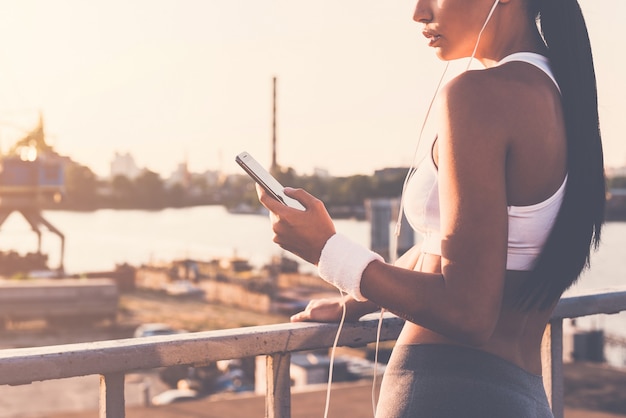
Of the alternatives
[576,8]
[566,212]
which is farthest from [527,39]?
[566,212]

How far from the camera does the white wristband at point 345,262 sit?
3.81 feet

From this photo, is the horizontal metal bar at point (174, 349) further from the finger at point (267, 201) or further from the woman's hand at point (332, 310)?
the finger at point (267, 201)

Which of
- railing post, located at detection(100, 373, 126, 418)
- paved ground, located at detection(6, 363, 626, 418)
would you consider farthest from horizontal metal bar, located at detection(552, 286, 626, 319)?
paved ground, located at detection(6, 363, 626, 418)

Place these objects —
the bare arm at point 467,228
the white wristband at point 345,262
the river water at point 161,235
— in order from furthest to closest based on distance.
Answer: the river water at point 161,235
the white wristband at point 345,262
the bare arm at point 467,228

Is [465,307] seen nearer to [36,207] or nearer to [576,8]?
[576,8]

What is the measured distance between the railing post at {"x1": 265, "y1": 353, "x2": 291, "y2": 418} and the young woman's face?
2.13 feet

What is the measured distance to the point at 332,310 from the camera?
1560mm

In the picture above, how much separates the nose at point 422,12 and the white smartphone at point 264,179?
342 millimetres

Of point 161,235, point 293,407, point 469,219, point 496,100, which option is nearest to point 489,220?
point 469,219

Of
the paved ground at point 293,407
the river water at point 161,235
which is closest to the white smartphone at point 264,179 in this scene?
the paved ground at point 293,407

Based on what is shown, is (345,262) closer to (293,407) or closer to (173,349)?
(173,349)

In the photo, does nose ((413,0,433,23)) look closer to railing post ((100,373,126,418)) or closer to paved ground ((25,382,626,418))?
railing post ((100,373,126,418))

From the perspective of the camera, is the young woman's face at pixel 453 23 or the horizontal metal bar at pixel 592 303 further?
the horizontal metal bar at pixel 592 303

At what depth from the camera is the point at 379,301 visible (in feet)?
3.76
